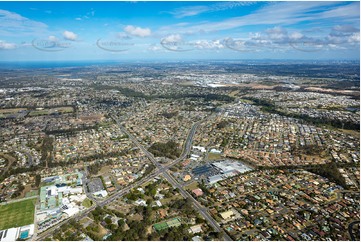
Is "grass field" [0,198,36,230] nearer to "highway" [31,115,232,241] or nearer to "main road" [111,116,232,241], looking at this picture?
"highway" [31,115,232,241]

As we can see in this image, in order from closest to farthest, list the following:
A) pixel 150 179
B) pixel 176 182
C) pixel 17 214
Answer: pixel 17 214 → pixel 176 182 → pixel 150 179

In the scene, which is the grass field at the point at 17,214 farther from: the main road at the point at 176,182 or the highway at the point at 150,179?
the main road at the point at 176,182

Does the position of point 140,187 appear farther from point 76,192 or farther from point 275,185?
point 275,185

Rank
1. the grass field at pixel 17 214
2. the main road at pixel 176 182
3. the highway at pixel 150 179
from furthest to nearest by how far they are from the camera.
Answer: the main road at pixel 176 182 < the grass field at pixel 17 214 < the highway at pixel 150 179

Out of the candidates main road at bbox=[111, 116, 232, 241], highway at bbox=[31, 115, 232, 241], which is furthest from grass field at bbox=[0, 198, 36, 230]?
main road at bbox=[111, 116, 232, 241]

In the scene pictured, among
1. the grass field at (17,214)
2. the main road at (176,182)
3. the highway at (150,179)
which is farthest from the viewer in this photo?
the main road at (176,182)

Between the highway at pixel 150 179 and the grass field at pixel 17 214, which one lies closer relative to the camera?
the highway at pixel 150 179

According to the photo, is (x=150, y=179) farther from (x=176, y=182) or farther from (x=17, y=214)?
(x=17, y=214)

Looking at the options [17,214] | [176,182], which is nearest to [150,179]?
[176,182]

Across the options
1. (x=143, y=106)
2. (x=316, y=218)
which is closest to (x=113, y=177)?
(x=316, y=218)

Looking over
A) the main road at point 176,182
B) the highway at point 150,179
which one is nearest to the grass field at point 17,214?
the highway at point 150,179
